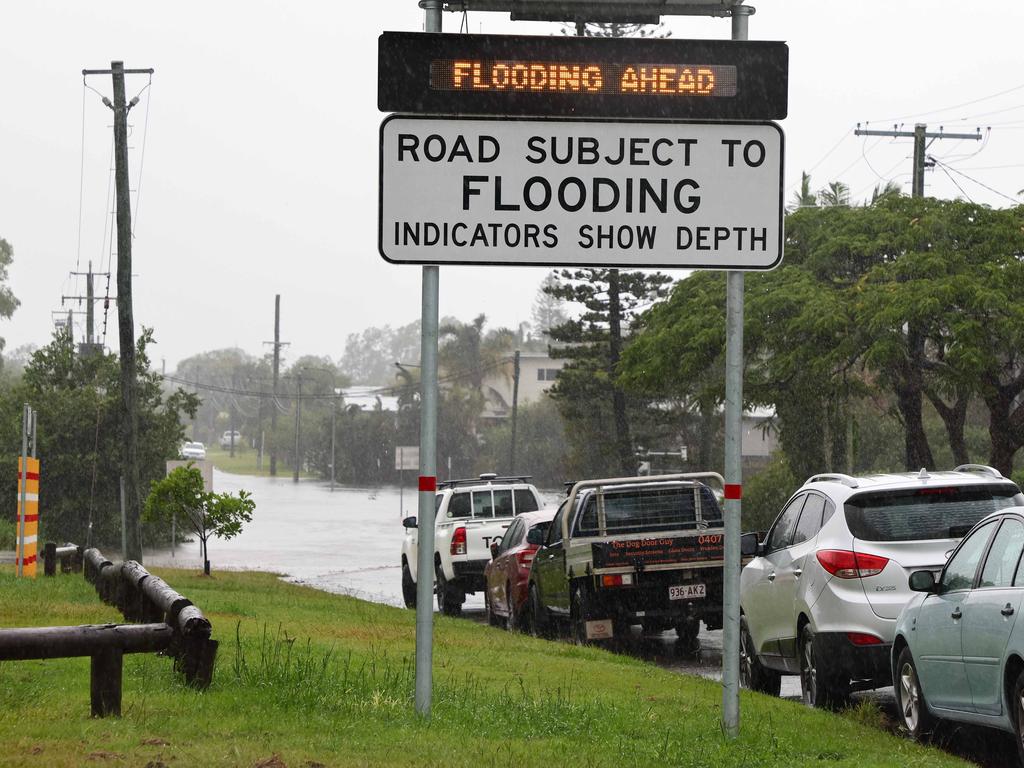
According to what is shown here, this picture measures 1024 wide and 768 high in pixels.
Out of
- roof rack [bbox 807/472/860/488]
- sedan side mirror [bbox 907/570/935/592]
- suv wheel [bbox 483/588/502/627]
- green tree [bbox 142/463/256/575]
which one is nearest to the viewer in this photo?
sedan side mirror [bbox 907/570/935/592]

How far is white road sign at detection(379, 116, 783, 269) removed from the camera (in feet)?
26.2

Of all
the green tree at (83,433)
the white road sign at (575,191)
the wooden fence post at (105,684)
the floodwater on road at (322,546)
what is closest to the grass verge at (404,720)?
the wooden fence post at (105,684)

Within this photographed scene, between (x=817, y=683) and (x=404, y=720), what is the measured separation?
3.75 meters

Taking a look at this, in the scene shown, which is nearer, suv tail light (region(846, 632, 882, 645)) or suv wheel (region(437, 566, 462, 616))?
suv tail light (region(846, 632, 882, 645))

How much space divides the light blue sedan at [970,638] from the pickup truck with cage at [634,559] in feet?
18.3

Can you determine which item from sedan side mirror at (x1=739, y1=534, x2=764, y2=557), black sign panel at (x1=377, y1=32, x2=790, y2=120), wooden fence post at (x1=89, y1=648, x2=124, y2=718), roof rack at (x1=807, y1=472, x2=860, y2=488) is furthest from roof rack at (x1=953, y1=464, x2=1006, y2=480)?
wooden fence post at (x1=89, y1=648, x2=124, y2=718)

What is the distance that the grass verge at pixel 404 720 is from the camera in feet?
23.2

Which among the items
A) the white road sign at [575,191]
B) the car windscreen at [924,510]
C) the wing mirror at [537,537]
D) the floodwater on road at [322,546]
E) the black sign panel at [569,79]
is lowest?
the floodwater on road at [322,546]

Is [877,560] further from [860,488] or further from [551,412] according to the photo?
[551,412]

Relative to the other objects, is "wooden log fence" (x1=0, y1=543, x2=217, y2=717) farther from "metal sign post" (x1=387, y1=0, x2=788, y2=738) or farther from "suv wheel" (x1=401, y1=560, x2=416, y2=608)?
"suv wheel" (x1=401, y1=560, x2=416, y2=608)

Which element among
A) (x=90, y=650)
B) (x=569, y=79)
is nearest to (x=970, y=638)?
(x=569, y=79)

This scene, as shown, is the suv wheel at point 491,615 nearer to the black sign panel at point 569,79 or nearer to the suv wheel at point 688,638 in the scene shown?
the suv wheel at point 688,638

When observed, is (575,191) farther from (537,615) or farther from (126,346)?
(126,346)

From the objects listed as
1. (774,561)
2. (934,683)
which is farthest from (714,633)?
(934,683)
